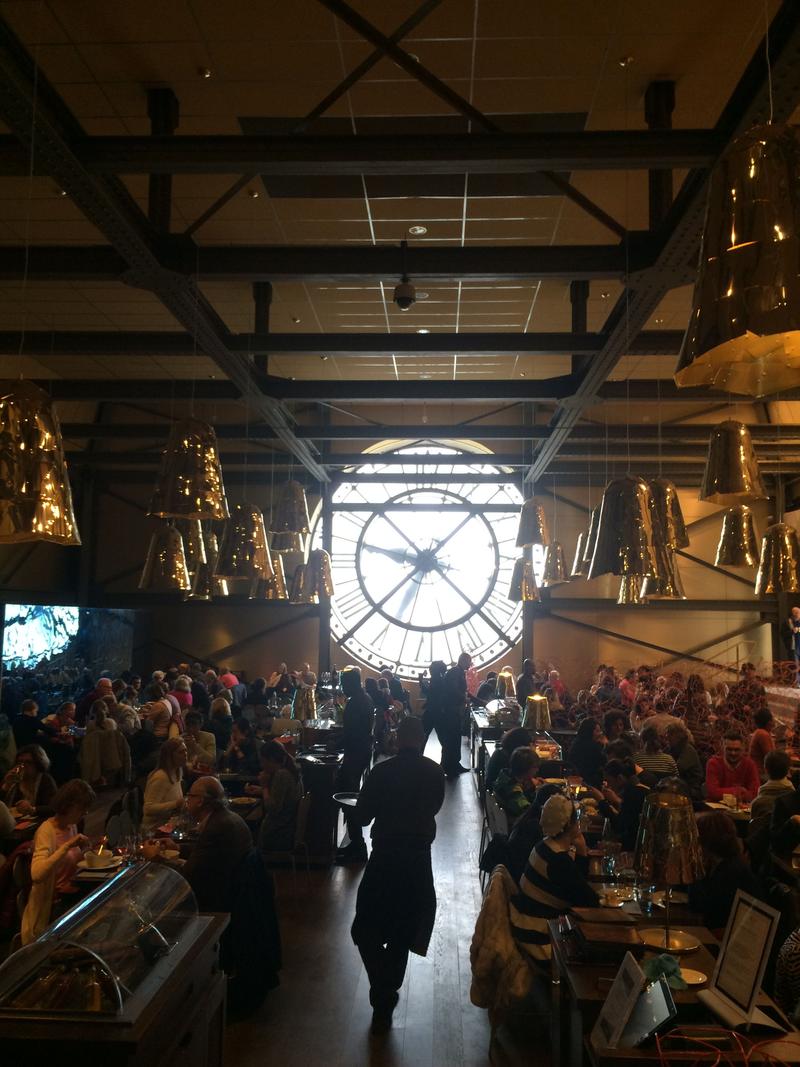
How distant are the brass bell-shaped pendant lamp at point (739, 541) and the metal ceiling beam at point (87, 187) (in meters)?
4.15

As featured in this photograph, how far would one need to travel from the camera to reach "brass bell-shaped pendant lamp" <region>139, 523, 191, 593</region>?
6.12 m

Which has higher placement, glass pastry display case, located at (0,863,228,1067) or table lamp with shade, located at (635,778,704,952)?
table lamp with shade, located at (635,778,704,952)

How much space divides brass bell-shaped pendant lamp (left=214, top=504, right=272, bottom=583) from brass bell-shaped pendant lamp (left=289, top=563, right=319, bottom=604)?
4.34m

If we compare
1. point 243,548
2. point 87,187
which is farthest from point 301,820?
point 87,187

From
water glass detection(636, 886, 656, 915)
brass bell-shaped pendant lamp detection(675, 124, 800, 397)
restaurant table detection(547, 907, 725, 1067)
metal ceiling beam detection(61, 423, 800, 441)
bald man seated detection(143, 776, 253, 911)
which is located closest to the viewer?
brass bell-shaped pendant lamp detection(675, 124, 800, 397)

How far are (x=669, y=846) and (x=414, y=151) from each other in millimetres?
3173

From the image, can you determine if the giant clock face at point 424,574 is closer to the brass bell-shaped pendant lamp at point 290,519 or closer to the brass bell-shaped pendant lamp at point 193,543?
the brass bell-shaped pendant lamp at point 290,519

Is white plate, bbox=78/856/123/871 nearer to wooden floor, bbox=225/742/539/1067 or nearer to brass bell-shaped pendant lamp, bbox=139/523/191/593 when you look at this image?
wooden floor, bbox=225/742/539/1067

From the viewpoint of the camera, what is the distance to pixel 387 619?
64.8ft

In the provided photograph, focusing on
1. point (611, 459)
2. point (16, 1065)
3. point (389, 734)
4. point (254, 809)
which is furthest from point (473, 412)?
point (16, 1065)

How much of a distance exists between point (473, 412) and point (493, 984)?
14.2 m

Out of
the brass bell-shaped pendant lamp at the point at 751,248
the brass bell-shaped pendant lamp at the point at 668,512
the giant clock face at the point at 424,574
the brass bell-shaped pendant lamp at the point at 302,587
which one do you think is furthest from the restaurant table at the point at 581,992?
the giant clock face at the point at 424,574

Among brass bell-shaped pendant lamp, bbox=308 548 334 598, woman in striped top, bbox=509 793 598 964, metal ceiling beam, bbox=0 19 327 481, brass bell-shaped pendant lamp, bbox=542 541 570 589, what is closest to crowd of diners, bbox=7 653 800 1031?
woman in striped top, bbox=509 793 598 964

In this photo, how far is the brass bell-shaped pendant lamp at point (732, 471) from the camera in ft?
12.1
